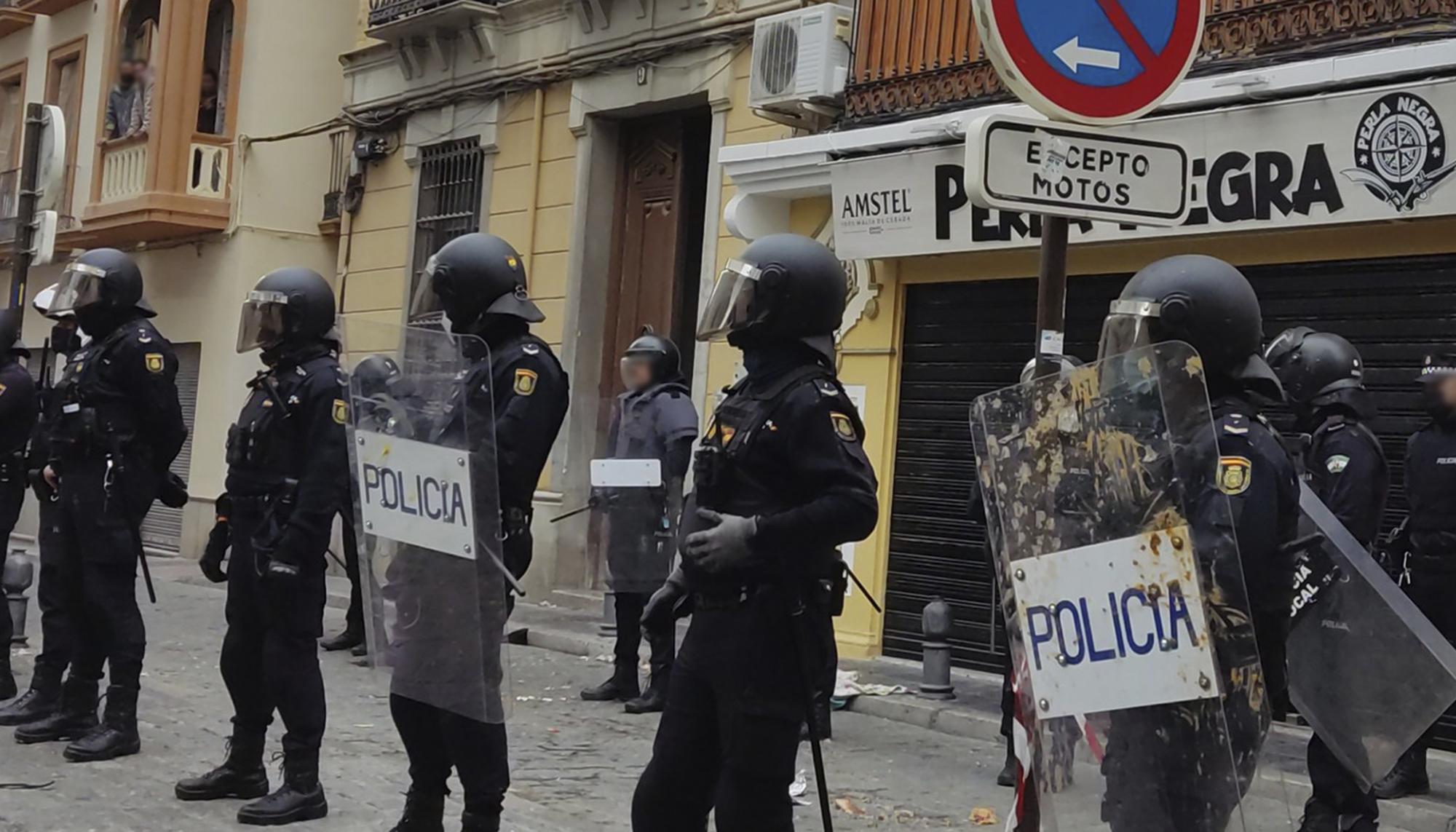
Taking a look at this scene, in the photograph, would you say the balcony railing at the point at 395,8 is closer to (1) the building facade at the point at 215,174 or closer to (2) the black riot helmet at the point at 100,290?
(1) the building facade at the point at 215,174

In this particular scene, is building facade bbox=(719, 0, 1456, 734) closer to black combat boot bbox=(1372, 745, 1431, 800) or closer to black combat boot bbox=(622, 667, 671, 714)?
black combat boot bbox=(1372, 745, 1431, 800)

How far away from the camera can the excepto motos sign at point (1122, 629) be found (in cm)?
320

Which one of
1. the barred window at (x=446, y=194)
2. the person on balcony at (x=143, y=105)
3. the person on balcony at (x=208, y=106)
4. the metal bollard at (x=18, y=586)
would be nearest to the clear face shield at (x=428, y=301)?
the metal bollard at (x=18, y=586)

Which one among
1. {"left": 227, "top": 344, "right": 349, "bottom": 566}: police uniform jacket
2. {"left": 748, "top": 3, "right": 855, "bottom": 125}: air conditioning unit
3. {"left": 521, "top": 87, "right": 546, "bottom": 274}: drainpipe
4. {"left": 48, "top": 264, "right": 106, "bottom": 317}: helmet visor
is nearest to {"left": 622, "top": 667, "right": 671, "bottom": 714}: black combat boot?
{"left": 227, "top": 344, "right": 349, "bottom": 566}: police uniform jacket

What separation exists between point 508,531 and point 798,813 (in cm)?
236

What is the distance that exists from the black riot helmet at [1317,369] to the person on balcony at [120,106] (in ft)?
53.5

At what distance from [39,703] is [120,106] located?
15.2m

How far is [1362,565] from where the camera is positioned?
5.03m

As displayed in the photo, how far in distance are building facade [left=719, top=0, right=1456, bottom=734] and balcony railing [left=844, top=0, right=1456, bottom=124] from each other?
1 cm

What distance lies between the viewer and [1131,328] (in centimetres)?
413

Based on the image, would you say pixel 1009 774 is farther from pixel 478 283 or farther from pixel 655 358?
pixel 478 283

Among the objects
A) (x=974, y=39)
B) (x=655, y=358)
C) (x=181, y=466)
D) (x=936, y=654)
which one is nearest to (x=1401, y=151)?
(x=974, y=39)

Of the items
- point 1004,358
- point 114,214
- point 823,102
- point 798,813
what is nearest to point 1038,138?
point 798,813

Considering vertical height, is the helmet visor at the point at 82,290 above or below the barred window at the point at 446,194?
below
